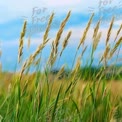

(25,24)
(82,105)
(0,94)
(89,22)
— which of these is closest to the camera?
(25,24)

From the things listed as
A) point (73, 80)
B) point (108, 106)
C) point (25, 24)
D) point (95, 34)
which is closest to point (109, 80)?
point (108, 106)

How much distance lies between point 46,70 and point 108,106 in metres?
0.71

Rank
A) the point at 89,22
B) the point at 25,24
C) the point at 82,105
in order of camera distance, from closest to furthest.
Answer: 1. the point at 25,24
2. the point at 89,22
3. the point at 82,105

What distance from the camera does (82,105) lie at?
275 centimetres

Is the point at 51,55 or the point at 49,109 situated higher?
→ the point at 51,55

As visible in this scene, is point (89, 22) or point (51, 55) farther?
point (89, 22)

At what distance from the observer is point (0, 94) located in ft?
11.2

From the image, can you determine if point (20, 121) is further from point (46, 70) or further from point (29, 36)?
point (29, 36)

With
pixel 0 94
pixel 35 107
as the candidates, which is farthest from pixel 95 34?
pixel 0 94

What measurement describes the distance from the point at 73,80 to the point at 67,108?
386 mm

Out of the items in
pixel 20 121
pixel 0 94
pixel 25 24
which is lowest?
pixel 20 121

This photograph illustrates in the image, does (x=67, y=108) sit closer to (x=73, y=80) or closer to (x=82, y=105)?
(x=82, y=105)

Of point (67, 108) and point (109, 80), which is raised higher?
point (109, 80)

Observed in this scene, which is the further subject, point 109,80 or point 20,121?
point 109,80
